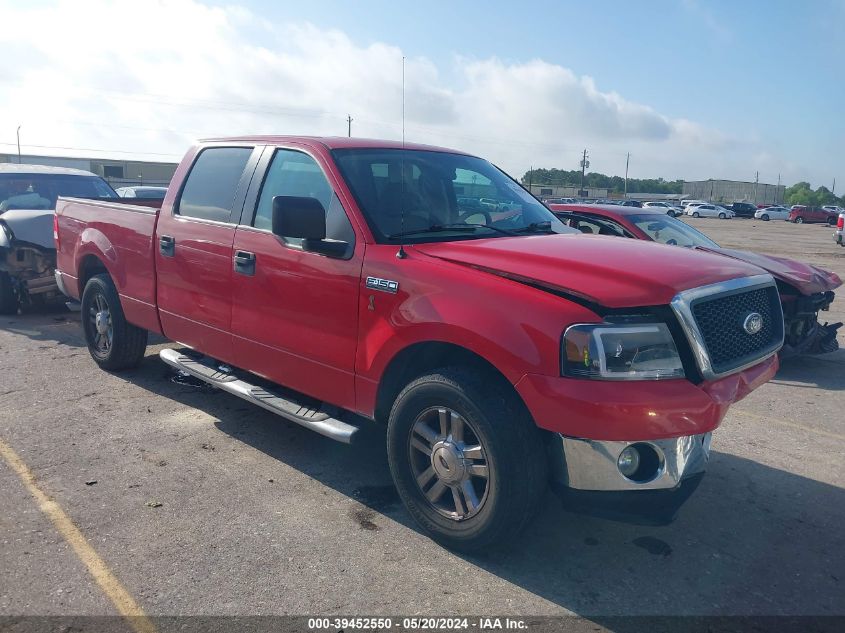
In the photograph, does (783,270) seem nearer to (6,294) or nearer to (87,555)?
(87,555)

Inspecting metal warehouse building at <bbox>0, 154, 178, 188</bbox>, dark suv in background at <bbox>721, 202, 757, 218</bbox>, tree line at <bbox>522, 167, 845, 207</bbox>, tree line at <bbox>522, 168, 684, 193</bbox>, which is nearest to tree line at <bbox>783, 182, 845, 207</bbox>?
tree line at <bbox>522, 167, 845, 207</bbox>

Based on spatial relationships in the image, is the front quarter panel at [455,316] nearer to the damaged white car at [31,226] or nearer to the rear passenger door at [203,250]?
the rear passenger door at [203,250]

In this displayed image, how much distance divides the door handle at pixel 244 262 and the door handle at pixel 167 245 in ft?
2.75

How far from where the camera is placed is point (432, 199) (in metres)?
4.41

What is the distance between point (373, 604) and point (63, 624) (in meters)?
1.26

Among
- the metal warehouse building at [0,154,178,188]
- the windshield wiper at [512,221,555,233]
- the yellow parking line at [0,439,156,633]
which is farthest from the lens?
the metal warehouse building at [0,154,178,188]

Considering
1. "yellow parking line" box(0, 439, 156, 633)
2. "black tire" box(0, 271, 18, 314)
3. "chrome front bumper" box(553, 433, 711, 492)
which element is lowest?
"yellow parking line" box(0, 439, 156, 633)

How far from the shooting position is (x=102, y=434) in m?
5.08

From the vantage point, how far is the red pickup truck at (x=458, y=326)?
10.4 ft

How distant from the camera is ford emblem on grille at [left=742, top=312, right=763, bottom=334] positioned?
11.7 ft

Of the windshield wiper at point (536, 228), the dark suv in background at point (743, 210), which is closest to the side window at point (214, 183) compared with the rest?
the windshield wiper at point (536, 228)

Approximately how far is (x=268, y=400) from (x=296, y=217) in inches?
48.8

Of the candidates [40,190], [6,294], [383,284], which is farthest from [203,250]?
[40,190]

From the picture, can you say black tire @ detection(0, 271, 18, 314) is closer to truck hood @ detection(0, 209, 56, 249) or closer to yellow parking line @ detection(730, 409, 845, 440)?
truck hood @ detection(0, 209, 56, 249)
